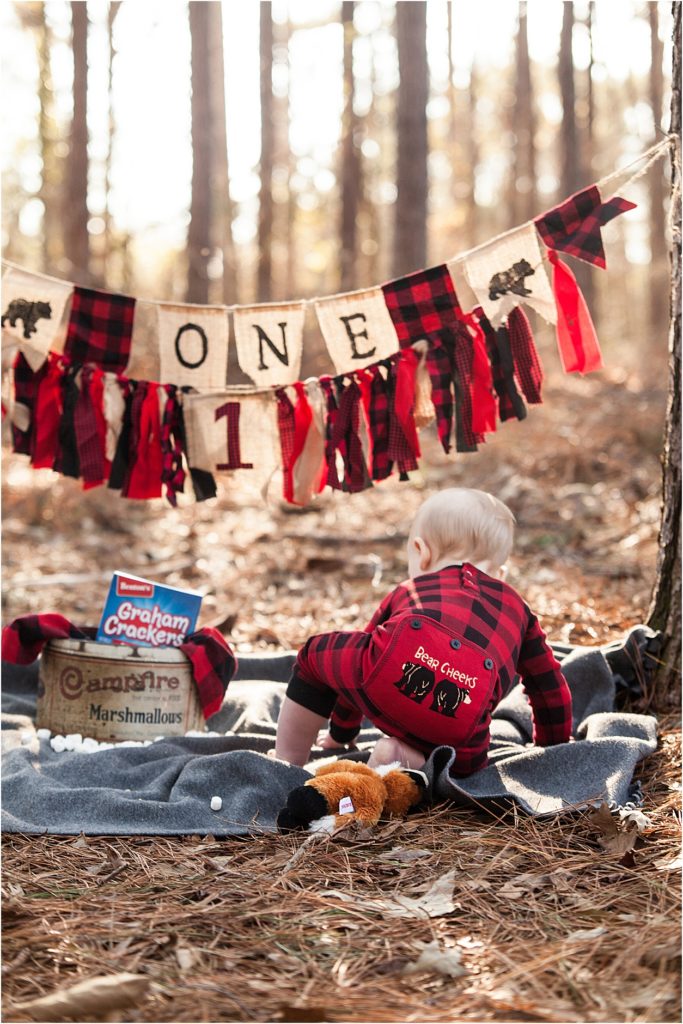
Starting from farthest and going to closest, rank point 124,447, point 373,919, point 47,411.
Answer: point 124,447 → point 47,411 → point 373,919

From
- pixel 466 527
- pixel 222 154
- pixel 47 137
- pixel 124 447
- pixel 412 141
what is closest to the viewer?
pixel 466 527

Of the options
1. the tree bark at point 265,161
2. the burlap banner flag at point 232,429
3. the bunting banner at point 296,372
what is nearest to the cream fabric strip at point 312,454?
the bunting banner at point 296,372

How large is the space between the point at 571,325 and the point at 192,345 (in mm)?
1388

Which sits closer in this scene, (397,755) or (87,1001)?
(87,1001)

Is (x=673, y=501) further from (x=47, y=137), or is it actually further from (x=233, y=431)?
(x=47, y=137)

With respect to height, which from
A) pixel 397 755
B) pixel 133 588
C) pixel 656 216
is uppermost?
pixel 656 216

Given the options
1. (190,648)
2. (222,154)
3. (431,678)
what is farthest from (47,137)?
(431,678)

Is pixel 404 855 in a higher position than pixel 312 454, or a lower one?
lower

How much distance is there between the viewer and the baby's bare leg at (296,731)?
289 centimetres

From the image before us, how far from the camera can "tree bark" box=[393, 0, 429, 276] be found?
9062 mm

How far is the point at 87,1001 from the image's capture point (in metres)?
1.58

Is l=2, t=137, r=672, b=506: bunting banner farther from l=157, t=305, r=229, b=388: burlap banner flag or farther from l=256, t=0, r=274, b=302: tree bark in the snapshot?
l=256, t=0, r=274, b=302: tree bark

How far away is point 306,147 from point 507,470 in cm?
1443

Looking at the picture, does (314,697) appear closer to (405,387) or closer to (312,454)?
(312,454)
